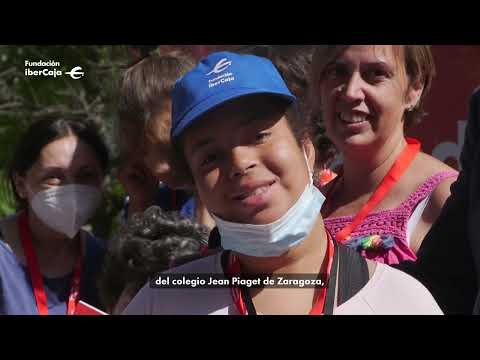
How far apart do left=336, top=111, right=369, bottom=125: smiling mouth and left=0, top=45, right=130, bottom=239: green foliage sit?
67 centimetres

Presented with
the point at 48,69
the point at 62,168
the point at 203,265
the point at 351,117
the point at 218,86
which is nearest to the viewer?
the point at 218,86

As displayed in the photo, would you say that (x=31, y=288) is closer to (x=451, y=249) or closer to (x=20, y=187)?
(x=20, y=187)

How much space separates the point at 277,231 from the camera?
84.6 inches

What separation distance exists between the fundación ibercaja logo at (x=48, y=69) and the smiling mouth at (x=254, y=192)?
74 centimetres

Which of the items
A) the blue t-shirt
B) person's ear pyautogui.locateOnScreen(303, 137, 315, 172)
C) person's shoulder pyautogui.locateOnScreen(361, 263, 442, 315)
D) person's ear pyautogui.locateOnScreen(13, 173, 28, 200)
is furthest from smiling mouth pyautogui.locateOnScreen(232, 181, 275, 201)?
person's ear pyautogui.locateOnScreen(13, 173, 28, 200)

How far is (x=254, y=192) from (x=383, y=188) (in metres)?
0.44

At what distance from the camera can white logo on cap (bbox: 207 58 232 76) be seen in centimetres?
211

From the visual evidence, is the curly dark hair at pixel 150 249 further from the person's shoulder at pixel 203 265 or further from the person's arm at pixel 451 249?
the person's arm at pixel 451 249

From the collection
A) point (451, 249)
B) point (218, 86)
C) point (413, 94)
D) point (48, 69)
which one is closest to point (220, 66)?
point (218, 86)

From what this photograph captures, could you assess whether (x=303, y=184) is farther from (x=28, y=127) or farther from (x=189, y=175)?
(x=28, y=127)

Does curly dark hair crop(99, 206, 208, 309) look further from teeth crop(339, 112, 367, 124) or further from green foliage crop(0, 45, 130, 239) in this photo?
teeth crop(339, 112, 367, 124)

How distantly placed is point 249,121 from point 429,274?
67 centimetres

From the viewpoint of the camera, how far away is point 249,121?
2.12m

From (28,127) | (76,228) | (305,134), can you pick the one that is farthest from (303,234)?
(28,127)
